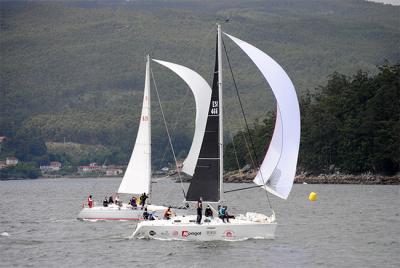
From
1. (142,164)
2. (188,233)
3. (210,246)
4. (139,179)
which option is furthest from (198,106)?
(210,246)

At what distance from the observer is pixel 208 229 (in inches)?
1353

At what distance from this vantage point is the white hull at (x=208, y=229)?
34438 mm

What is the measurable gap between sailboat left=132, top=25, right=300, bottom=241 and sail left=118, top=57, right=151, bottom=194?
11656 millimetres

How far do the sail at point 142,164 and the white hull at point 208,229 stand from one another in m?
11.8

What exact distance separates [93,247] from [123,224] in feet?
28.8

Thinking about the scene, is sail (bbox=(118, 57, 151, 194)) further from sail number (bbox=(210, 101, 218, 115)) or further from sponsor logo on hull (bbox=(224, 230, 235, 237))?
sponsor logo on hull (bbox=(224, 230, 235, 237))

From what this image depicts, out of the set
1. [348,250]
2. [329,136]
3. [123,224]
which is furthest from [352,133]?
[348,250]

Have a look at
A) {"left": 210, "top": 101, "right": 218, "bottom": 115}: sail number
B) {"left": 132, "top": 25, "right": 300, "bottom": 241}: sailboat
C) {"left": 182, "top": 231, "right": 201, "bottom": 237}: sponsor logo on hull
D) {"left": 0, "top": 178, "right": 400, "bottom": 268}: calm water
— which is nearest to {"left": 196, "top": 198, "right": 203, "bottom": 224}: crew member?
{"left": 132, "top": 25, "right": 300, "bottom": 241}: sailboat

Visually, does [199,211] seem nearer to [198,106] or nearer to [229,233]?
[229,233]

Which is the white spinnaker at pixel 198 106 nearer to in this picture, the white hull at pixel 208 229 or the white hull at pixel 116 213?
the white hull at pixel 116 213

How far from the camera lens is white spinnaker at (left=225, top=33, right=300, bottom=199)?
1321 inches

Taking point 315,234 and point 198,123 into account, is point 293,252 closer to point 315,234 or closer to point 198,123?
point 315,234

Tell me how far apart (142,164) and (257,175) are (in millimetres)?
13989

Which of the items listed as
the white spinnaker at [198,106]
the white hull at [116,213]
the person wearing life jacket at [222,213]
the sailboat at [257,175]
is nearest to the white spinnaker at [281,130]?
the sailboat at [257,175]
